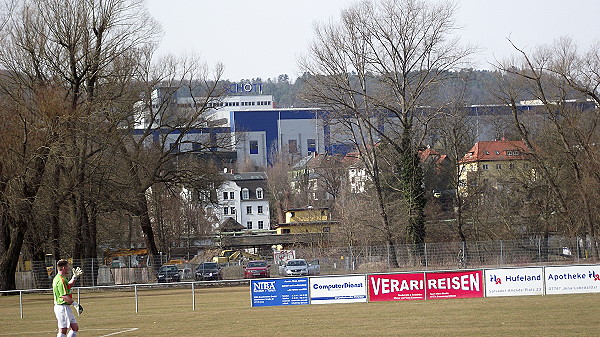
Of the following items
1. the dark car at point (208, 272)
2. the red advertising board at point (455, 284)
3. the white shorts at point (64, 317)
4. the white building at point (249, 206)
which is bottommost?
the dark car at point (208, 272)

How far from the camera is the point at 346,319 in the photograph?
24.8 meters

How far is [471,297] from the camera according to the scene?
1201 inches

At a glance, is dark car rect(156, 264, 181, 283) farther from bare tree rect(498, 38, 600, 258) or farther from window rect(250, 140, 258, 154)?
window rect(250, 140, 258, 154)

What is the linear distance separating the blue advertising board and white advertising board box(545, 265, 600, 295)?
906 cm

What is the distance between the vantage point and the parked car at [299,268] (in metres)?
53.2

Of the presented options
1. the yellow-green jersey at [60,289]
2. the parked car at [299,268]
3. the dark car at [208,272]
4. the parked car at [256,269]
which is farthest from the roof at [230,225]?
the yellow-green jersey at [60,289]

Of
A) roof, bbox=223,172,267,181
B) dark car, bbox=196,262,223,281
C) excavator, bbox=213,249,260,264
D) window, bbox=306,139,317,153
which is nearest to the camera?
dark car, bbox=196,262,223,281

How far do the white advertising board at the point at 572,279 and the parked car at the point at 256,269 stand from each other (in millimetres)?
26858

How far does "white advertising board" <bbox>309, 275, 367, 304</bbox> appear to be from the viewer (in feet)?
101

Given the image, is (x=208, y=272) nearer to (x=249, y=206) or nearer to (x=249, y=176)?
(x=249, y=206)

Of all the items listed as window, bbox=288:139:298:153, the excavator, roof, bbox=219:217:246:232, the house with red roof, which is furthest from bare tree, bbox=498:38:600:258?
window, bbox=288:139:298:153

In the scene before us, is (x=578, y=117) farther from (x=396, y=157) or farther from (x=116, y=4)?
(x=116, y=4)

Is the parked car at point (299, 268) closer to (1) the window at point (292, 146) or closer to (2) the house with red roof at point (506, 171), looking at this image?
(2) the house with red roof at point (506, 171)

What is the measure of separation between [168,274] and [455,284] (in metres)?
26.9
